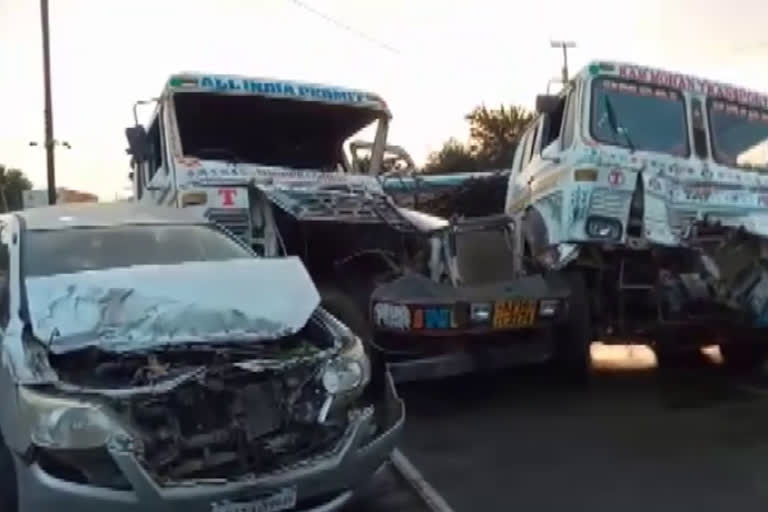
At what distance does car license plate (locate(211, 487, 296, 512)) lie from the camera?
13.7 feet

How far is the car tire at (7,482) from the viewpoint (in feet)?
14.8

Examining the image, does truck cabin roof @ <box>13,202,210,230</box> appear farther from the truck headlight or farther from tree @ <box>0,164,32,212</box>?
tree @ <box>0,164,32,212</box>

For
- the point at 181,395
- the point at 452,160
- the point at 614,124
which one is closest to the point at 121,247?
the point at 181,395

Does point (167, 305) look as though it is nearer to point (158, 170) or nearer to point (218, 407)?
point (218, 407)

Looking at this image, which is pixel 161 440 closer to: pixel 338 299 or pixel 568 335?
pixel 338 299

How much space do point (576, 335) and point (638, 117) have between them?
6.30 ft

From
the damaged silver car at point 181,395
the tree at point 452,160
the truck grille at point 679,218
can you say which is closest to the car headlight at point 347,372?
the damaged silver car at point 181,395

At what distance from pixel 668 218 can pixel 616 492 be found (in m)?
2.92

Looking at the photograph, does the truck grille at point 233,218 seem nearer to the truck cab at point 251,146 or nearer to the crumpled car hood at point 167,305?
the truck cab at point 251,146

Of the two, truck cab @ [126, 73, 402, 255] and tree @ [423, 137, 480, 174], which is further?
tree @ [423, 137, 480, 174]

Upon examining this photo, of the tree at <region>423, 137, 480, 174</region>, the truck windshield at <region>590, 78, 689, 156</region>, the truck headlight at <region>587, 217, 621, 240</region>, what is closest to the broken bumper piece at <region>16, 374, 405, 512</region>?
the truck headlight at <region>587, 217, 621, 240</region>

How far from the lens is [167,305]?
4.83 m

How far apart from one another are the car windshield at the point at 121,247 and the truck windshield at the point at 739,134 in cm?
433

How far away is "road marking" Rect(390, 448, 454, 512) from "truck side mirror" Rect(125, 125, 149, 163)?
4.91 metres
